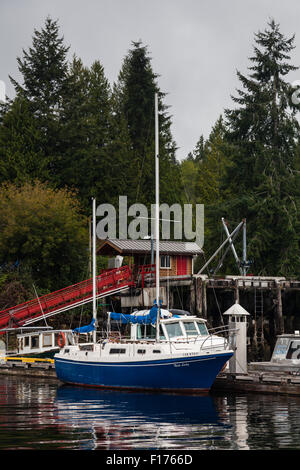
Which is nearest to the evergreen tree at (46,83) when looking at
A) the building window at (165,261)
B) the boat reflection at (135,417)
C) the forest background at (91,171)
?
the forest background at (91,171)

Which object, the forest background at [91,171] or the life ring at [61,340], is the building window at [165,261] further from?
the life ring at [61,340]

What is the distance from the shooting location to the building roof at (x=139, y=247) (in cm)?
4972

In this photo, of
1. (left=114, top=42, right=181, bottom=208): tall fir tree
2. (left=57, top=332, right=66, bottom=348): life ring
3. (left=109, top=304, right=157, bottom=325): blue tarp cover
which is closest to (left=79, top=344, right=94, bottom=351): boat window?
(left=109, top=304, right=157, bottom=325): blue tarp cover

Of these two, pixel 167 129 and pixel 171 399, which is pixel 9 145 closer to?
pixel 167 129

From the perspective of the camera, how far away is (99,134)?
230 ft

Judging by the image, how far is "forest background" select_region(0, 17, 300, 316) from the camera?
52781 millimetres

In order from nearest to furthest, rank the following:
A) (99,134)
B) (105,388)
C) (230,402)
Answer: (230,402) → (105,388) → (99,134)

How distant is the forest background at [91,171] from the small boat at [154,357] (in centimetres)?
1962

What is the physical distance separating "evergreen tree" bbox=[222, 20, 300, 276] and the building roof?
289 inches

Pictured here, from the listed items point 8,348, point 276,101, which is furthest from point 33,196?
point 276,101

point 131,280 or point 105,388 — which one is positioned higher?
point 131,280

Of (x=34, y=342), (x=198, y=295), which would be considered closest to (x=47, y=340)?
(x=34, y=342)

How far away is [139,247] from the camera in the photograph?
166ft

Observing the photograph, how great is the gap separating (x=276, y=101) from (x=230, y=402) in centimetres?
4076
